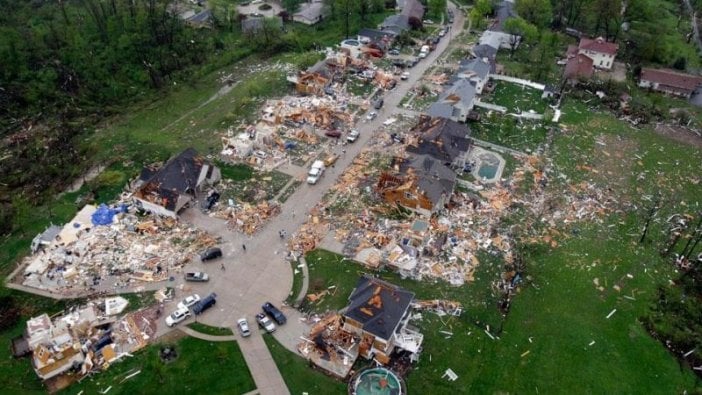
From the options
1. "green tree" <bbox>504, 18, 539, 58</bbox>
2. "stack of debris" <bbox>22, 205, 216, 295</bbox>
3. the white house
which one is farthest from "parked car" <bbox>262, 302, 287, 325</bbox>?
the white house

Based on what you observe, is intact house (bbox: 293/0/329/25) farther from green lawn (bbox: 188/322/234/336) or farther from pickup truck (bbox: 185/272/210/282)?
green lawn (bbox: 188/322/234/336)

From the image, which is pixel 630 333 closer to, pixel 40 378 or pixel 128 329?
pixel 128 329

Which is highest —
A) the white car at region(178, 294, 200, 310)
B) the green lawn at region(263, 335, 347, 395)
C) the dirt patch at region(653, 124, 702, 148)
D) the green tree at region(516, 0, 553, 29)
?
the green tree at region(516, 0, 553, 29)

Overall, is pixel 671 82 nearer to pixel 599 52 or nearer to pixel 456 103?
pixel 599 52

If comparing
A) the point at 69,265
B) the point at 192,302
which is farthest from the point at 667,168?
the point at 69,265

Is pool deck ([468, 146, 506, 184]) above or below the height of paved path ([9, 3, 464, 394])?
above

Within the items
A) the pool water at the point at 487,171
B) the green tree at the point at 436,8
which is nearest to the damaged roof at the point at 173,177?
the pool water at the point at 487,171
